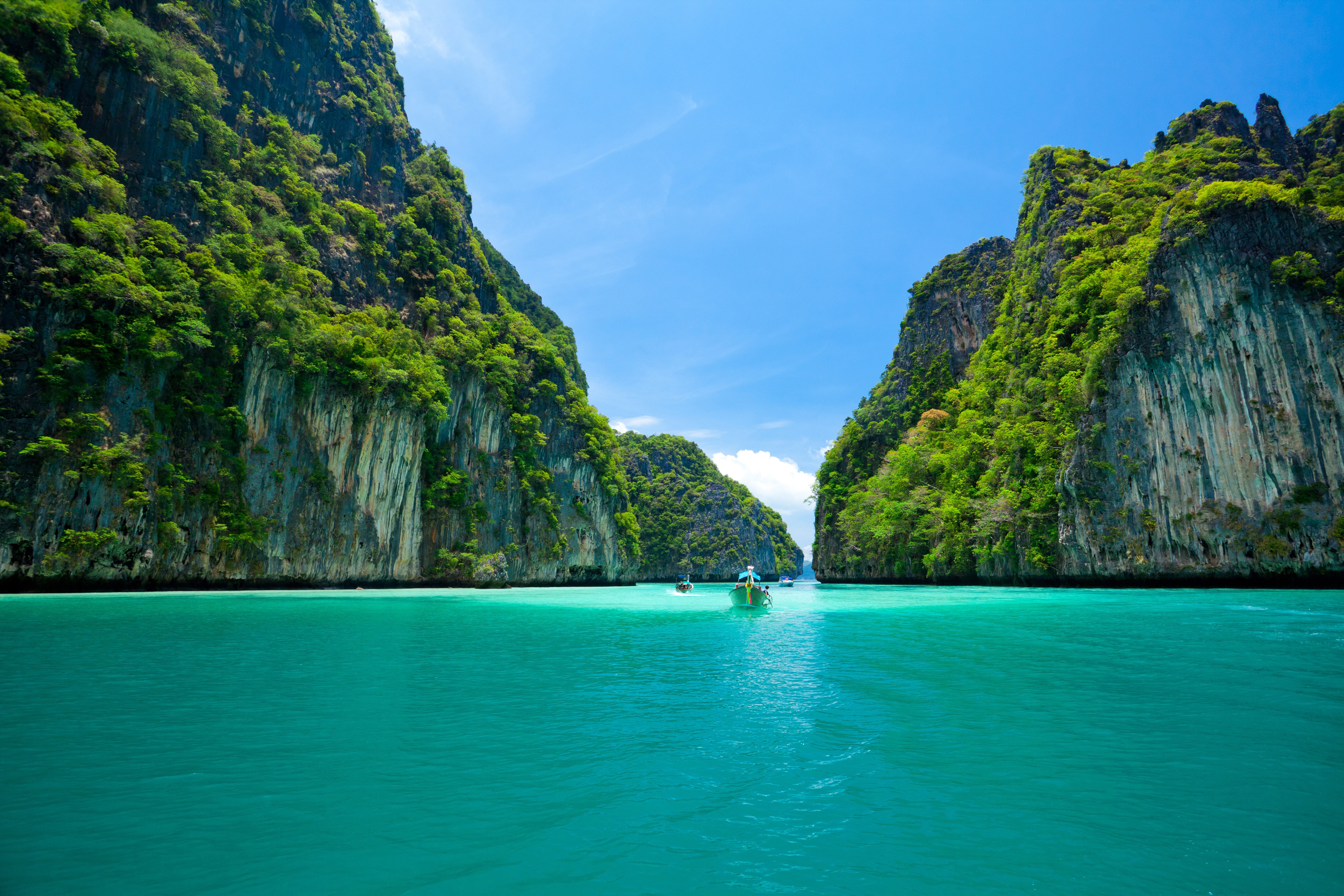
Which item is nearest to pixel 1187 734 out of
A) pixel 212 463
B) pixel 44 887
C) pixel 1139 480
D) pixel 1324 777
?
pixel 1324 777

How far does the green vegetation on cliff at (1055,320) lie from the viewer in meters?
32.6

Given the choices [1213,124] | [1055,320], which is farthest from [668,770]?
[1213,124]

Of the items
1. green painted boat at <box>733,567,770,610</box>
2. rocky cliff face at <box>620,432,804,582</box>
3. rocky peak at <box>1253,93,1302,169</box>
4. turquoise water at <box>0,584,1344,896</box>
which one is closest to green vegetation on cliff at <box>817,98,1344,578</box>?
rocky peak at <box>1253,93,1302,169</box>

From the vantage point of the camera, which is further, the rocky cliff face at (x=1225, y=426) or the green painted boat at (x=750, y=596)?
the rocky cliff face at (x=1225, y=426)

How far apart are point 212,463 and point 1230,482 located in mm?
49253

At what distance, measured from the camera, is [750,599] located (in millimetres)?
25938

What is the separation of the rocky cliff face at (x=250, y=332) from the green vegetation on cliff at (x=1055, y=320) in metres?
32.6

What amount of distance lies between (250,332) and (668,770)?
36.8 metres

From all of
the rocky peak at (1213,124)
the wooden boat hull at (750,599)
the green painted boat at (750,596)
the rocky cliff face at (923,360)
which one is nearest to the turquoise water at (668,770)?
the green painted boat at (750,596)

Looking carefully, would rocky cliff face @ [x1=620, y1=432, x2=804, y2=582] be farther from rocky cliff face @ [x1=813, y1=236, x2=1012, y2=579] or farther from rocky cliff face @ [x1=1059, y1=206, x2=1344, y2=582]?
rocky cliff face @ [x1=1059, y1=206, x2=1344, y2=582]

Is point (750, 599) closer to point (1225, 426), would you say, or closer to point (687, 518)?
point (1225, 426)

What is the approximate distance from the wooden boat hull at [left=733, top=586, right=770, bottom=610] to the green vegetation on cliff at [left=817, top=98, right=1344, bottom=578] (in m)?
21.5

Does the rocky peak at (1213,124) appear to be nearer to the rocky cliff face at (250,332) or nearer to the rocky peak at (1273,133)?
the rocky peak at (1273,133)

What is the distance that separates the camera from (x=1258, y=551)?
26828 mm
